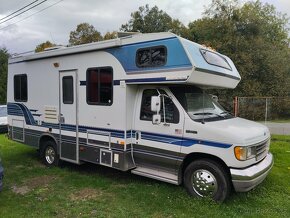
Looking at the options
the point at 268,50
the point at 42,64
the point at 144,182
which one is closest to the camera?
the point at 144,182

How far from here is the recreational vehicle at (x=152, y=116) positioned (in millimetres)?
5738

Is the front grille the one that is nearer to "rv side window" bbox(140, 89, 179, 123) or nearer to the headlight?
the headlight

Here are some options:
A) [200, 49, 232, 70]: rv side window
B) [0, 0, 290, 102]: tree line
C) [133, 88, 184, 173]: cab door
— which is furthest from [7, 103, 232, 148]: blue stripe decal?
[0, 0, 290, 102]: tree line

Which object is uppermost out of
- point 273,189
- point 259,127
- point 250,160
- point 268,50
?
point 268,50

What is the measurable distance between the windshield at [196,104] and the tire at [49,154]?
4.00 metres

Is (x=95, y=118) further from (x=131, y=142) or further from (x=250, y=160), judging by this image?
(x=250, y=160)

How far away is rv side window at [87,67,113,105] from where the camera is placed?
7020 mm

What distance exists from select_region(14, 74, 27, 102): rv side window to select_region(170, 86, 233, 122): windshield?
5.06 metres

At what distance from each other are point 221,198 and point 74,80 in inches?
173

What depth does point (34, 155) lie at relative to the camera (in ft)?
33.8

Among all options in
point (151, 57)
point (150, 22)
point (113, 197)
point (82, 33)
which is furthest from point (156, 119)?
point (82, 33)

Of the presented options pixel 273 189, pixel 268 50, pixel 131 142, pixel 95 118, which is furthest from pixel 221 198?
pixel 268 50

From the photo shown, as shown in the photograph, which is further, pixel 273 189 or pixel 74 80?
pixel 74 80

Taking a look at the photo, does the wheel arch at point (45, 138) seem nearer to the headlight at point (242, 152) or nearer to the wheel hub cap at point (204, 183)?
the wheel hub cap at point (204, 183)
